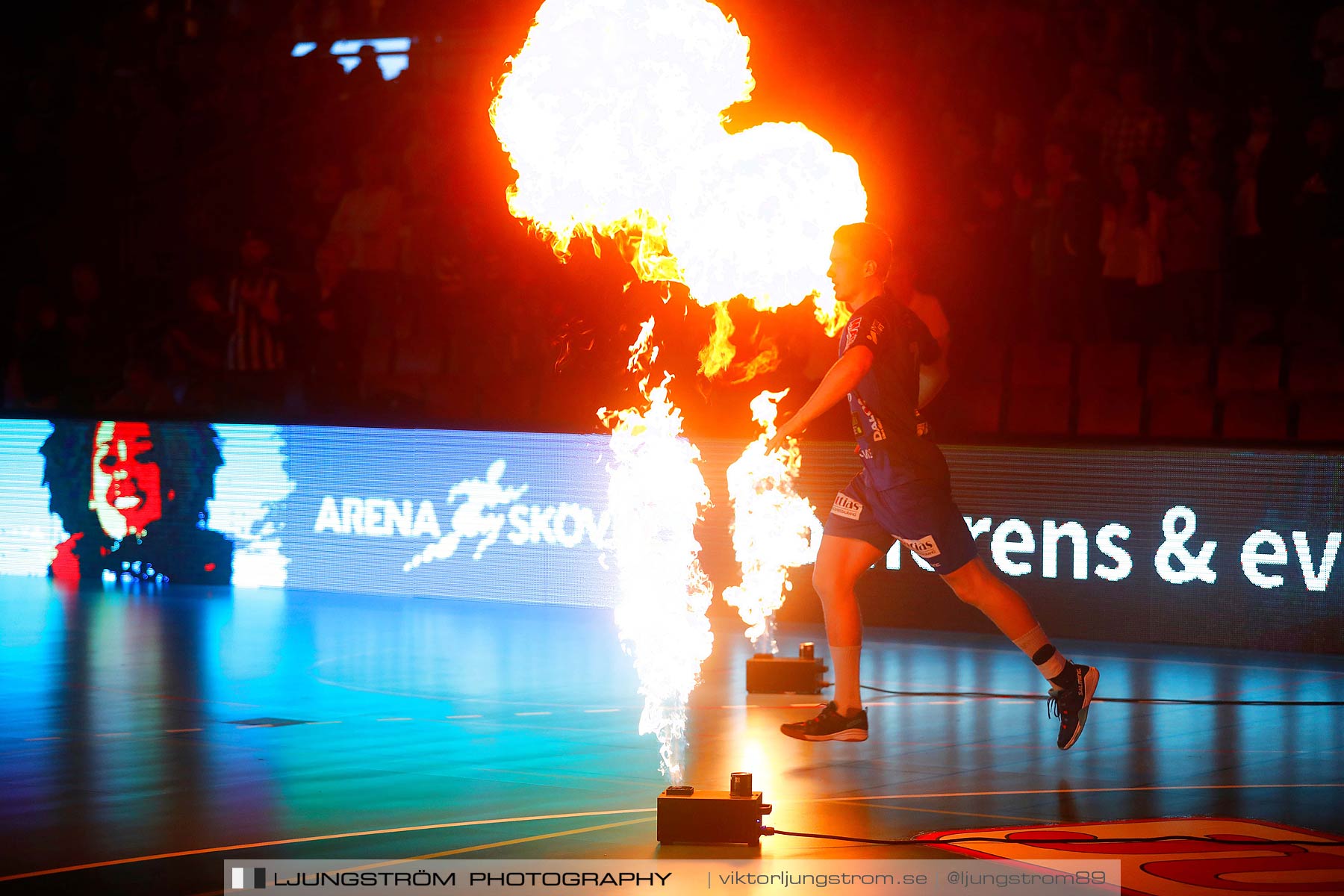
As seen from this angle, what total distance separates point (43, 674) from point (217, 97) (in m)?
14.2

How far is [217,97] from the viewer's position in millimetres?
22266

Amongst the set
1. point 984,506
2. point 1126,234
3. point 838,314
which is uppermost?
point 1126,234

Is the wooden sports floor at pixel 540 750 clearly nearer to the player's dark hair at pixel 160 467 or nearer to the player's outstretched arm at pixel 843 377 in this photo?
the player's outstretched arm at pixel 843 377

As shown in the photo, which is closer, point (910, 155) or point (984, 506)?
point (984, 506)

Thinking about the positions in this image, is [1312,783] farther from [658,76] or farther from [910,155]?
[910,155]

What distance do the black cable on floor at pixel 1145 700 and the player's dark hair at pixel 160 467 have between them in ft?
26.5

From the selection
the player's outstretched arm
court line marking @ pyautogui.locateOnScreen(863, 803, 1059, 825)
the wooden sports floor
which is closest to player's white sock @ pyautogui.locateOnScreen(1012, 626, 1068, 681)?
the wooden sports floor

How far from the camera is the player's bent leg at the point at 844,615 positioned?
7699 mm

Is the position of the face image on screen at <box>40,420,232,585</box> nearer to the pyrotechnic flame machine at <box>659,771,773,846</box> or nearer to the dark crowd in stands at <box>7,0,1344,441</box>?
the dark crowd in stands at <box>7,0,1344,441</box>

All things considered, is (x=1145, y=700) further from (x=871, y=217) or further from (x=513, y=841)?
(x=871, y=217)

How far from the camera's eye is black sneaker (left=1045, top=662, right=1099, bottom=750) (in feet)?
24.2

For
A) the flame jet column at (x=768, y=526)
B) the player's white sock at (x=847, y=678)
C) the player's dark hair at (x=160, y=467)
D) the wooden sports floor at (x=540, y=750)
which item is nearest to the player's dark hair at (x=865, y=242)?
the player's white sock at (x=847, y=678)

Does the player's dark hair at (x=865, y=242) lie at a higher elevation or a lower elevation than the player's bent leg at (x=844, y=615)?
higher

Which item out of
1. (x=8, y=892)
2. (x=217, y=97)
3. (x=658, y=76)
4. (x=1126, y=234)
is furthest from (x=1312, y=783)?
(x=217, y=97)
